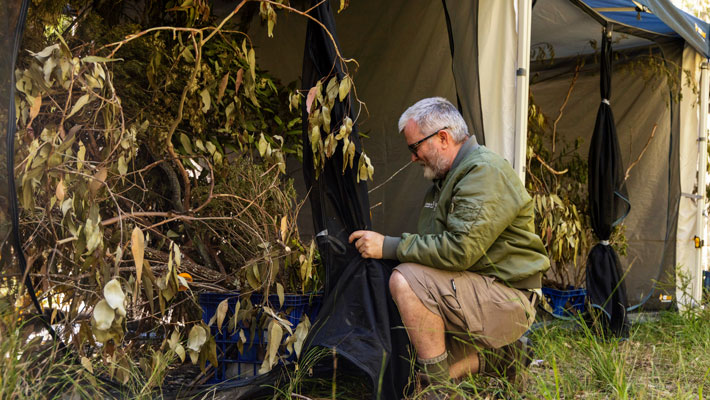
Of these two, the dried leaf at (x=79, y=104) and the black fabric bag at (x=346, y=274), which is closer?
the dried leaf at (x=79, y=104)

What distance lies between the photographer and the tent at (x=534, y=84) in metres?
2.97

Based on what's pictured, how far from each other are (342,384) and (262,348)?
0.36 meters

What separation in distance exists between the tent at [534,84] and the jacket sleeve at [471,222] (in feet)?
1.83

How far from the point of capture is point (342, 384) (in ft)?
8.82

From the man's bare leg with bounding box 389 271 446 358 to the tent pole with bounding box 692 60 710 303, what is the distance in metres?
3.05

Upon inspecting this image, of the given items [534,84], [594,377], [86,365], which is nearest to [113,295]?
[86,365]

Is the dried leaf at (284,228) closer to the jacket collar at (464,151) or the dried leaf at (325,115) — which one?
the dried leaf at (325,115)

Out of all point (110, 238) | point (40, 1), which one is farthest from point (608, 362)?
point (40, 1)

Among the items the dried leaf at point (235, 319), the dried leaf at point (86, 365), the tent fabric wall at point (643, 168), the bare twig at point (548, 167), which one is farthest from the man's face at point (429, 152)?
the tent fabric wall at point (643, 168)

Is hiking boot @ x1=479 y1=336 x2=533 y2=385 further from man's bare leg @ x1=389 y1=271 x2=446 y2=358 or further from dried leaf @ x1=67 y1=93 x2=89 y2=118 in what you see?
dried leaf @ x1=67 y1=93 x2=89 y2=118

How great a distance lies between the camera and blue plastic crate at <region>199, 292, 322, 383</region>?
2.64m

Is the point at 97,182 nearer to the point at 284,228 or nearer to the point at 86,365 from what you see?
the point at 86,365

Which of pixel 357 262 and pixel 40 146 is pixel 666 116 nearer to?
pixel 357 262

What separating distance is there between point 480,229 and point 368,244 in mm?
414
